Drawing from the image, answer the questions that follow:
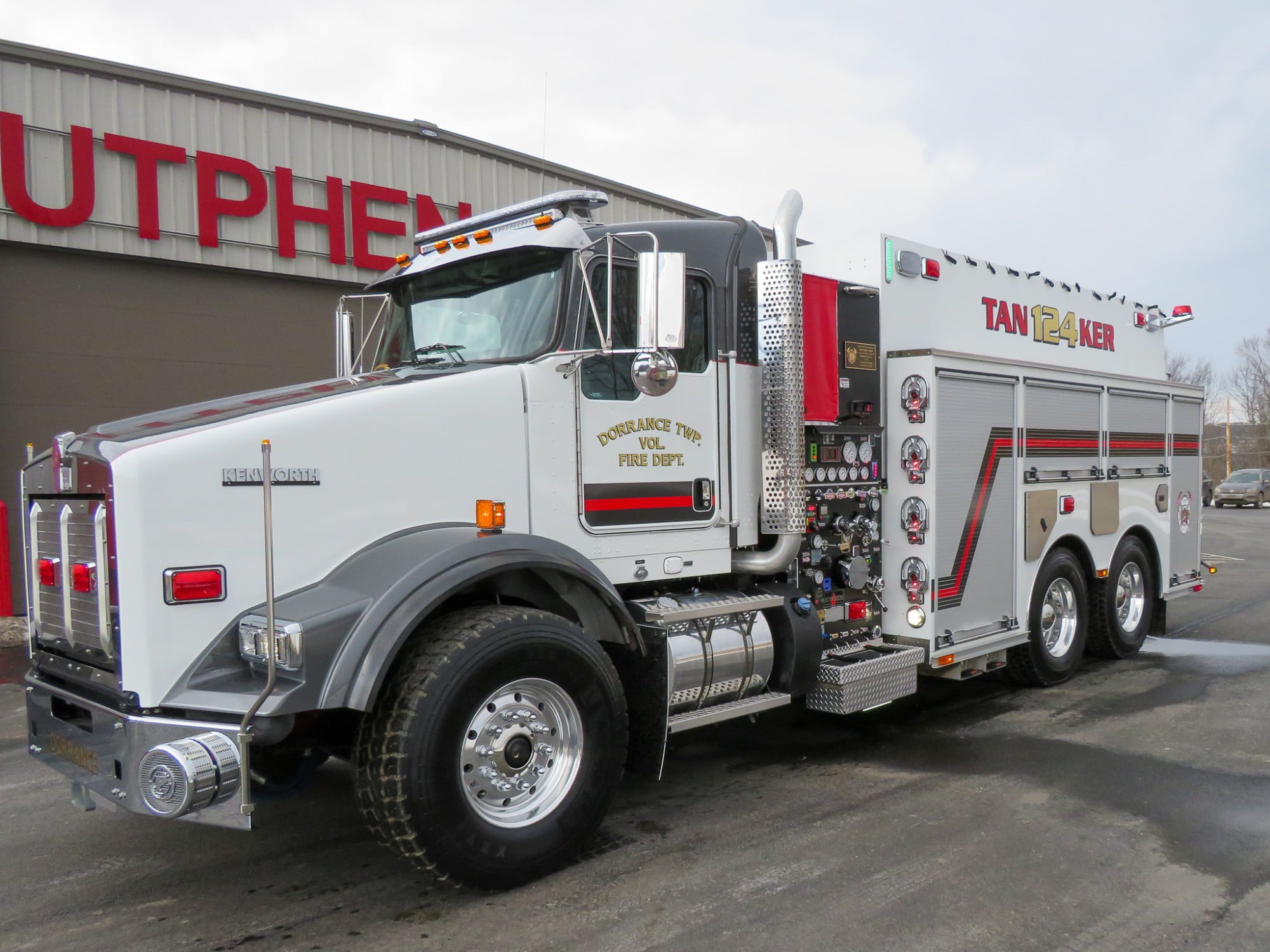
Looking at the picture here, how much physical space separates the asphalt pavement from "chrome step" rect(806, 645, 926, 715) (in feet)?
1.19

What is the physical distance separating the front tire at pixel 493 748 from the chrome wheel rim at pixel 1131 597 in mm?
5908

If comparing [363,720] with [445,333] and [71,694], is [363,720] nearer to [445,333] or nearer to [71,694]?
[71,694]

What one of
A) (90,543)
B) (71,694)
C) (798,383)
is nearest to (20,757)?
(71,694)

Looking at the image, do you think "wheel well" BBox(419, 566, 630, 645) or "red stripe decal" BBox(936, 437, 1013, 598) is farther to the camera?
"red stripe decal" BBox(936, 437, 1013, 598)

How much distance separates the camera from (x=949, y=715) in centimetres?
673

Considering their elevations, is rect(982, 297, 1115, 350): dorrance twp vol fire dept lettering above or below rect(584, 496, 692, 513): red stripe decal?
above

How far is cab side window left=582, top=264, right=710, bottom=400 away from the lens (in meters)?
4.63

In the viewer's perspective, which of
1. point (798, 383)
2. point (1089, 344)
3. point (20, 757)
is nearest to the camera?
point (798, 383)

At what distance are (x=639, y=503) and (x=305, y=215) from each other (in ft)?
29.2

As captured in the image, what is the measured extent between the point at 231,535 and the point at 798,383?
2947 mm

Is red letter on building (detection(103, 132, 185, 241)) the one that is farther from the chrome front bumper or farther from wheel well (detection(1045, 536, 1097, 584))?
wheel well (detection(1045, 536, 1097, 584))

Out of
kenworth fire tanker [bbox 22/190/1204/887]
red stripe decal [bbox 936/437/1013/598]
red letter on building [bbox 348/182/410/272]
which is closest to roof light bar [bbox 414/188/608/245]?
kenworth fire tanker [bbox 22/190/1204/887]

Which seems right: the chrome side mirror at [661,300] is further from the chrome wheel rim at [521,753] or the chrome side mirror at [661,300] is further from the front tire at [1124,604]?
the front tire at [1124,604]

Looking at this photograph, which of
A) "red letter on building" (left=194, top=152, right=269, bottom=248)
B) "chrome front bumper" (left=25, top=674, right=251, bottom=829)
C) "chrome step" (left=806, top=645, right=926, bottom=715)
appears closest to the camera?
"chrome front bumper" (left=25, top=674, right=251, bottom=829)
